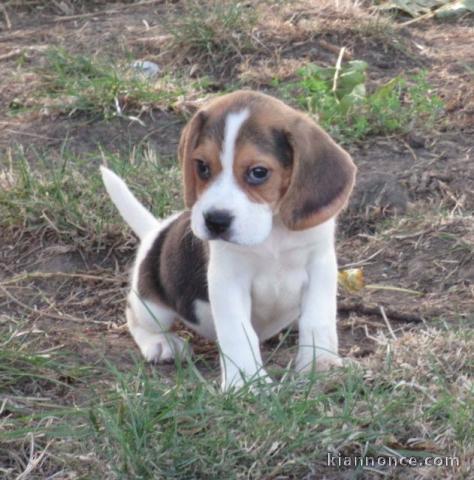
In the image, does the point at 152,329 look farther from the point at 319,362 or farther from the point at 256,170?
the point at 256,170

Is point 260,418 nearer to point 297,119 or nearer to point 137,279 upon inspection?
point 297,119

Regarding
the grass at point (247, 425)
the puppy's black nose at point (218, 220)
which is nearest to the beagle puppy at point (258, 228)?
the puppy's black nose at point (218, 220)

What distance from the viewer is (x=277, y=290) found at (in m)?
5.04

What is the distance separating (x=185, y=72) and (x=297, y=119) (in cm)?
368

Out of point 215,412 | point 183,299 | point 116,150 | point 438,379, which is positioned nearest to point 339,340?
point 183,299

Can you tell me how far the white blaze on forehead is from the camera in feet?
15.2

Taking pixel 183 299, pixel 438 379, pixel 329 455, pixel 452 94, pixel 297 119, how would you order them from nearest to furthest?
pixel 329 455 < pixel 438 379 < pixel 297 119 < pixel 183 299 < pixel 452 94

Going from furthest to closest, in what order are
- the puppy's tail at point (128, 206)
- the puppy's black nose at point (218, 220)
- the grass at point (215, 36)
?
the grass at point (215, 36)
the puppy's tail at point (128, 206)
the puppy's black nose at point (218, 220)

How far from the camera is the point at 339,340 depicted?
5531 mm

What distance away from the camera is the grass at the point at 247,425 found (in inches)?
160

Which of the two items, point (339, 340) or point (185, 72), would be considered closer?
point (339, 340)

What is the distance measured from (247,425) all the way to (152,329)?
1482 millimetres

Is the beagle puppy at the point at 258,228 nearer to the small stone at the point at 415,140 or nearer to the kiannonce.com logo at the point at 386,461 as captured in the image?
the kiannonce.com logo at the point at 386,461

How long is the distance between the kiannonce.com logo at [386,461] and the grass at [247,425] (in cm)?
2
